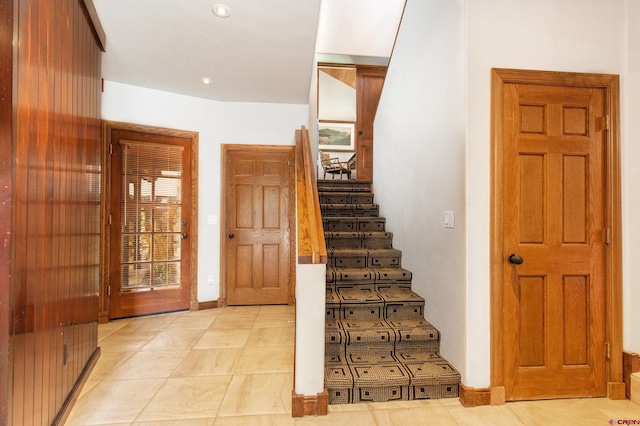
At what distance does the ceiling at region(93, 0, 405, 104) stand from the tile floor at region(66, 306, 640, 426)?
2.68 metres

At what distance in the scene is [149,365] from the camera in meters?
2.16

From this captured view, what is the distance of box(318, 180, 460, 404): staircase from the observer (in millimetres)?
1763

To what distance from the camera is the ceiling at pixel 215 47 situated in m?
2.01

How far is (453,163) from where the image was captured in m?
1.86

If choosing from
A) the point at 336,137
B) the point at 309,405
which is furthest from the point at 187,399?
the point at 336,137

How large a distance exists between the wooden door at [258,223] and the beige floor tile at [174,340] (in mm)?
835

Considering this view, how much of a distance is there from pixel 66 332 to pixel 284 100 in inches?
122

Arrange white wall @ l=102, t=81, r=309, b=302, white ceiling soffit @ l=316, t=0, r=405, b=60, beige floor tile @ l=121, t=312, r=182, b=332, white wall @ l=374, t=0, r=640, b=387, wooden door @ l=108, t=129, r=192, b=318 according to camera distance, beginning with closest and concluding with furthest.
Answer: white wall @ l=374, t=0, r=640, b=387
beige floor tile @ l=121, t=312, r=182, b=332
wooden door @ l=108, t=129, r=192, b=318
white wall @ l=102, t=81, r=309, b=302
white ceiling soffit @ l=316, t=0, r=405, b=60

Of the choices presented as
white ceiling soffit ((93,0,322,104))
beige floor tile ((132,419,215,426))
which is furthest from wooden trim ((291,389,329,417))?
white ceiling soffit ((93,0,322,104))

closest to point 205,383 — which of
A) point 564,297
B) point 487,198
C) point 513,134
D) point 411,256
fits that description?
point 411,256

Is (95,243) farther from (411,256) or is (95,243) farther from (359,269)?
(411,256)

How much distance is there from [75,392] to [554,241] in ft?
10.5

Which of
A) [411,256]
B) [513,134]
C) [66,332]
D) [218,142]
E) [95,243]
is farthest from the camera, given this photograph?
[218,142]

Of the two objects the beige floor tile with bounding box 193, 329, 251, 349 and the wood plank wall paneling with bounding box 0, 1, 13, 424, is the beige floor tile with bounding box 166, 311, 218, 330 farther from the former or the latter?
the wood plank wall paneling with bounding box 0, 1, 13, 424
